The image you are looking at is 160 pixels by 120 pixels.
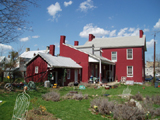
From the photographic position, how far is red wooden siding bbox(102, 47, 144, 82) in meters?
24.4

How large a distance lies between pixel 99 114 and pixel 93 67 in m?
16.5

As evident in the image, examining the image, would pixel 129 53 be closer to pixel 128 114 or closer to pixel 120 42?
pixel 120 42

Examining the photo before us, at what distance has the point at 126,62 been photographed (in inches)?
995

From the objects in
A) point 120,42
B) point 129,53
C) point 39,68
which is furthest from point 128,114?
point 120,42

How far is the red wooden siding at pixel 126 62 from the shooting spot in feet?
80.0

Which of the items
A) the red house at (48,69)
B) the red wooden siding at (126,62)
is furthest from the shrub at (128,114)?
the red wooden siding at (126,62)

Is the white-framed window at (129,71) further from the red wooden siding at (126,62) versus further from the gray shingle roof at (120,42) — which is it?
the gray shingle roof at (120,42)

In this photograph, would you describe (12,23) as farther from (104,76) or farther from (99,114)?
(104,76)

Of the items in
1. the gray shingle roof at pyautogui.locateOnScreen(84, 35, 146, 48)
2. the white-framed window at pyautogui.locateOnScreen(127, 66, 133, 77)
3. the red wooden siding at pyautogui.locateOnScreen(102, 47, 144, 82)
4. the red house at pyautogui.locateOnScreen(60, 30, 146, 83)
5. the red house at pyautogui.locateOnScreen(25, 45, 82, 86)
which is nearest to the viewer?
the red house at pyautogui.locateOnScreen(25, 45, 82, 86)

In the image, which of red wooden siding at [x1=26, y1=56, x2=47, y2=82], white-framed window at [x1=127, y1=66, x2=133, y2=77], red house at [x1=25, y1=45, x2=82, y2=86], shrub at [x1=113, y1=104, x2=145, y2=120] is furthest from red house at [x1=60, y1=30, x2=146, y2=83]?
shrub at [x1=113, y1=104, x2=145, y2=120]

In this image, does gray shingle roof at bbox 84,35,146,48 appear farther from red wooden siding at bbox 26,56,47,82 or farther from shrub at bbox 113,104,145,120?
shrub at bbox 113,104,145,120

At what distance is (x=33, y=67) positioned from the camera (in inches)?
724

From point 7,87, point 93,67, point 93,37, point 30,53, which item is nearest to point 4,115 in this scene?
point 7,87

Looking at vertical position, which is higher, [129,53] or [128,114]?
[129,53]
